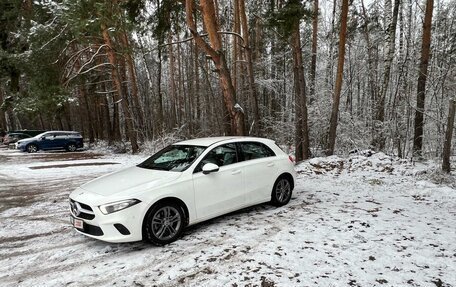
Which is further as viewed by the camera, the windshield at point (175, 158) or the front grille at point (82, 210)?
the windshield at point (175, 158)

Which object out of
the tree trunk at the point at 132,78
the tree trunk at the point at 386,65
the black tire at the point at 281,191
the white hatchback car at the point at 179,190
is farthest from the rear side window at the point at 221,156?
the tree trunk at the point at 132,78

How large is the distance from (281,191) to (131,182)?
10.4 feet

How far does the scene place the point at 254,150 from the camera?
6.31 meters

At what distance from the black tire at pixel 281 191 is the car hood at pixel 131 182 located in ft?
7.64

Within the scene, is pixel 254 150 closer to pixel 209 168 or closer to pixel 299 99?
pixel 209 168

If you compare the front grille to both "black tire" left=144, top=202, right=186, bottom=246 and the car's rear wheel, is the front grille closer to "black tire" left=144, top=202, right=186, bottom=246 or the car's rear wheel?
"black tire" left=144, top=202, right=186, bottom=246

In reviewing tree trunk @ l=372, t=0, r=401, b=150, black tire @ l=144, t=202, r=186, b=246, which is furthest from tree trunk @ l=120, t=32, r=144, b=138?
black tire @ l=144, t=202, r=186, b=246

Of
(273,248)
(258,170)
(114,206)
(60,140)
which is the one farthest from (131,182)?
(60,140)

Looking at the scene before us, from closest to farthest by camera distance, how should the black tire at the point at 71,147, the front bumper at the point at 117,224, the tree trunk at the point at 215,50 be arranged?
the front bumper at the point at 117,224, the tree trunk at the point at 215,50, the black tire at the point at 71,147

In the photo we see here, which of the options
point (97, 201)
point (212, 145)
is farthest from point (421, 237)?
point (97, 201)

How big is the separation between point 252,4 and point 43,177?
1455cm

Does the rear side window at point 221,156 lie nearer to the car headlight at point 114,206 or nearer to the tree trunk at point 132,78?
the car headlight at point 114,206

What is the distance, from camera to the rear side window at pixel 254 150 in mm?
6102

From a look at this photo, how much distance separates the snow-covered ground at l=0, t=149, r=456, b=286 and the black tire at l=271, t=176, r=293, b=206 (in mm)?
182
